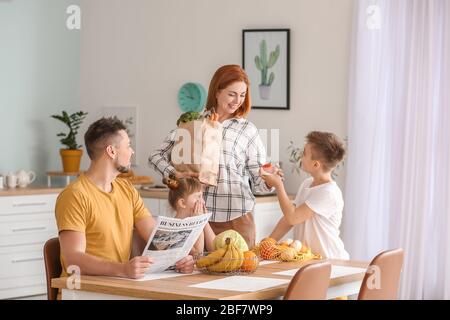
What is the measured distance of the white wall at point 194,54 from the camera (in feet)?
18.5

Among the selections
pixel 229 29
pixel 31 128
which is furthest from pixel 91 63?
pixel 229 29

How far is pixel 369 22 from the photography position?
5.41 meters

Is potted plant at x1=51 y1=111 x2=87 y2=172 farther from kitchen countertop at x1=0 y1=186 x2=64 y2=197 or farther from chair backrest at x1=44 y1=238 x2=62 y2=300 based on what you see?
chair backrest at x1=44 y1=238 x2=62 y2=300

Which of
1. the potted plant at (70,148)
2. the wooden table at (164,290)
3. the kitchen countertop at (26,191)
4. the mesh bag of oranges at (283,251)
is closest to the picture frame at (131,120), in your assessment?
the potted plant at (70,148)

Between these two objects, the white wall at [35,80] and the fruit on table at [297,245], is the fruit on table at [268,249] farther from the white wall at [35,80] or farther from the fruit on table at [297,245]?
the white wall at [35,80]

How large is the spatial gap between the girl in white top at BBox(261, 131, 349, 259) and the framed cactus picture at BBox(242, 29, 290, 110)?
1893 mm

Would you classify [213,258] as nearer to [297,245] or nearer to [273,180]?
[297,245]

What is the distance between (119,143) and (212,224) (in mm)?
1035

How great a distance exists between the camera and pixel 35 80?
21.3 feet

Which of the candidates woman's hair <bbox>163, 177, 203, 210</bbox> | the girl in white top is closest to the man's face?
woman's hair <bbox>163, 177, 203, 210</bbox>

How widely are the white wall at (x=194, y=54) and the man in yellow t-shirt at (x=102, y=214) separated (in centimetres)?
252

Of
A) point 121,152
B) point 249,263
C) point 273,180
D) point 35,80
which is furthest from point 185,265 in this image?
point 35,80

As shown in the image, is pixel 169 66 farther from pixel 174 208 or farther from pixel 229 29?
pixel 174 208

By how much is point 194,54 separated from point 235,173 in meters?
2.29
